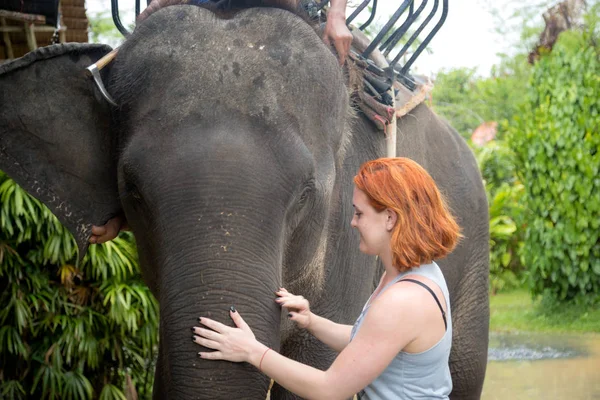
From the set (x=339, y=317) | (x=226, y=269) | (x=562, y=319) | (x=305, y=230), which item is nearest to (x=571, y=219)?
(x=562, y=319)

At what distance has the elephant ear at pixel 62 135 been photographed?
3678 mm

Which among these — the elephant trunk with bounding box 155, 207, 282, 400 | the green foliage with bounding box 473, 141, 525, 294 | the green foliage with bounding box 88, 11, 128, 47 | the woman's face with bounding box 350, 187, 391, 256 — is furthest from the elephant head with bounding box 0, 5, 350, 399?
the green foliage with bounding box 88, 11, 128, 47

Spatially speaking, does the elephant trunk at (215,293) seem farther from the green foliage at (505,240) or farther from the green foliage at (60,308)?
the green foliage at (505,240)

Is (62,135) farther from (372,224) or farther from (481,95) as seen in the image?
(481,95)

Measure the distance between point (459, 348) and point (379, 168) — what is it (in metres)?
3.04

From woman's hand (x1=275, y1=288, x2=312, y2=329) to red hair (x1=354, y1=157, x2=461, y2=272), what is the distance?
382 millimetres

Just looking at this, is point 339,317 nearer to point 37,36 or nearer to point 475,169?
point 475,169

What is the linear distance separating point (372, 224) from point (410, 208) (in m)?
0.14

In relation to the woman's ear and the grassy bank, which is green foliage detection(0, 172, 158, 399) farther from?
the grassy bank

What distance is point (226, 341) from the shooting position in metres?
2.79

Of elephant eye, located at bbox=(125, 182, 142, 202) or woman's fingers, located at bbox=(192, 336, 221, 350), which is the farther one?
elephant eye, located at bbox=(125, 182, 142, 202)

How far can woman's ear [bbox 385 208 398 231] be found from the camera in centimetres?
293

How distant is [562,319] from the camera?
37.1 ft

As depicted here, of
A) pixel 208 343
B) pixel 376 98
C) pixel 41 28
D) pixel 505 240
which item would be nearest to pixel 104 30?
pixel 505 240
